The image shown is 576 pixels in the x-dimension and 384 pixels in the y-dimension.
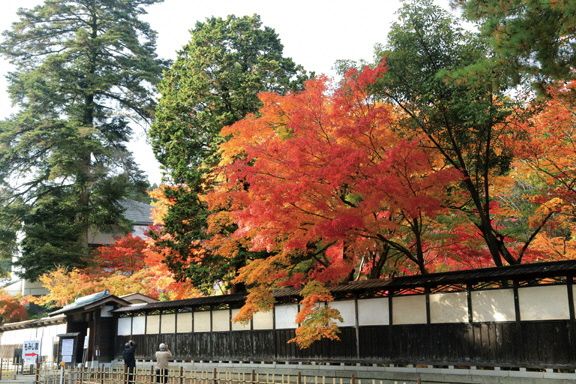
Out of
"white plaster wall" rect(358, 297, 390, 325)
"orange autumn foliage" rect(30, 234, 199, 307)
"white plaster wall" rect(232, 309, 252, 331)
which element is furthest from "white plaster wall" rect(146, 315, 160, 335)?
"white plaster wall" rect(358, 297, 390, 325)

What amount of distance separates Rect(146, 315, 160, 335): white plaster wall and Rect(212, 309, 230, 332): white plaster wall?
179 inches

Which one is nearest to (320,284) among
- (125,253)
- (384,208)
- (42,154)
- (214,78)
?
(384,208)

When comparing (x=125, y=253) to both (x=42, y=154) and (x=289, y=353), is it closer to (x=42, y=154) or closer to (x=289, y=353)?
(x=42, y=154)

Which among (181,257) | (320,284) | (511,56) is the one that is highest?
(511,56)

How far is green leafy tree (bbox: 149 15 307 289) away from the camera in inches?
949

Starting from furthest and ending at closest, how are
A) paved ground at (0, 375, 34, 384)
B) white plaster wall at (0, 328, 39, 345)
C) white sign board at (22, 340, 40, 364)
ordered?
white plaster wall at (0, 328, 39, 345), paved ground at (0, 375, 34, 384), white sign board at (22, 340, 40, 364)

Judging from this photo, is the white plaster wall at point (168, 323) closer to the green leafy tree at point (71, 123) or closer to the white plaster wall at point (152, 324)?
the white plaster wall at point (152, 324)

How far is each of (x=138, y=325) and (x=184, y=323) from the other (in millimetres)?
4016

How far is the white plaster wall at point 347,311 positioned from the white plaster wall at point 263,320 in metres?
3.44

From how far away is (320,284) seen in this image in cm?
1830

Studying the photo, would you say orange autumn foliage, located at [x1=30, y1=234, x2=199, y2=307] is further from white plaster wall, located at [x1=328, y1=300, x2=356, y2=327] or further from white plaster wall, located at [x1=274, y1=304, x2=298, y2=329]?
white plaster wall, located at [x1=328, y1=300, x2=356, y2=327]

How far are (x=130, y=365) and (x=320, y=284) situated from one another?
806 cm

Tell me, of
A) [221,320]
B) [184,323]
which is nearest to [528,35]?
[221,320]

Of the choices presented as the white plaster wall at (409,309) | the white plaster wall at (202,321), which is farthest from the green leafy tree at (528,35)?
the white plaster wall at (202,321)
